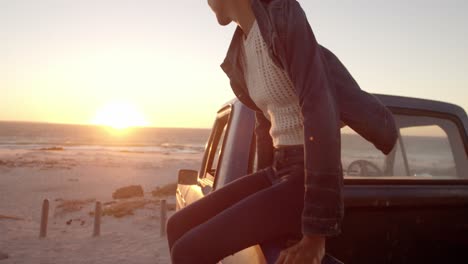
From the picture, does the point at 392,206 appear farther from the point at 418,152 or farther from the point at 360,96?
the point at 418,152

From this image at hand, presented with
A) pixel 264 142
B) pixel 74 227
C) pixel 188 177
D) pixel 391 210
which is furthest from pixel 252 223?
pixel 74 227

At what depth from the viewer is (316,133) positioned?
4.56 ft

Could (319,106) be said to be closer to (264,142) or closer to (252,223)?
(252,223)

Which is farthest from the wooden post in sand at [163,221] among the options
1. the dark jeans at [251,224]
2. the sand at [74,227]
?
the dark jeans at [251,224]

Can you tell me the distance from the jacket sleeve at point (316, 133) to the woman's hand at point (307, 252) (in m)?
0.04

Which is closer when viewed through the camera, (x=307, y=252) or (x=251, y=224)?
(x=307, y=252)

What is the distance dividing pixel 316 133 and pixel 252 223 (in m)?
0.45

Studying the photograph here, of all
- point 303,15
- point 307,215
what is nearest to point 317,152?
point 307,215

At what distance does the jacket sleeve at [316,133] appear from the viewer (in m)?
1.36

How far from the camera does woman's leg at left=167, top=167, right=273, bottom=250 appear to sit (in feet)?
6.36

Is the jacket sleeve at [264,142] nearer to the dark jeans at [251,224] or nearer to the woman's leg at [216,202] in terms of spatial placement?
the woman's leg at [216,202]

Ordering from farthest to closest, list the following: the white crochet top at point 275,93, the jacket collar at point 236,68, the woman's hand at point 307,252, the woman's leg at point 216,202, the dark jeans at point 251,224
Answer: the jacket collar at point 236,68
the woman's leg at point 216,202
the white crochet top at point 275,93
the dark jeans at point 251,224
the woman's hand at point 307,252

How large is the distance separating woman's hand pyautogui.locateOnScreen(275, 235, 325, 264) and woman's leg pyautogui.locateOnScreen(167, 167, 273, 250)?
551 millimetres

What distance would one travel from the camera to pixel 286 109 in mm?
1759
